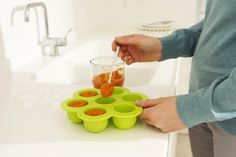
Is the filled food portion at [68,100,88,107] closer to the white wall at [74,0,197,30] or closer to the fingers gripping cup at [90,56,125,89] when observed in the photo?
the fingers gripping cup at [90,56,125,89]

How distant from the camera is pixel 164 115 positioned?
57cm

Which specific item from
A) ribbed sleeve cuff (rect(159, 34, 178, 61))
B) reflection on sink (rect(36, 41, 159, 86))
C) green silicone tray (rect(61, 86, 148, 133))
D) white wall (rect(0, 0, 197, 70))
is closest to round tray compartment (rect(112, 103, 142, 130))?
green silicone tray (rect(61, 86, 148, 133))

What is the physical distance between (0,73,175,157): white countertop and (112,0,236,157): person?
2.0 inches

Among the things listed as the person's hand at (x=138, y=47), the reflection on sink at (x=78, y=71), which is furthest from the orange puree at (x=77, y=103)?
the reflection on sink at (x=78, y=71)

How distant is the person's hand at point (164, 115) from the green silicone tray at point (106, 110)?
2 cm

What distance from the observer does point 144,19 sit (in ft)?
6.37

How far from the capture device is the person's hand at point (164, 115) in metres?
0.56

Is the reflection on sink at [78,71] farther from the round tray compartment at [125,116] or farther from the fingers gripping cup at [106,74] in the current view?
the round tray compartment at [125,116]

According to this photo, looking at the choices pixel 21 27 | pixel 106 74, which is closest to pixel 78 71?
pixel 21 27

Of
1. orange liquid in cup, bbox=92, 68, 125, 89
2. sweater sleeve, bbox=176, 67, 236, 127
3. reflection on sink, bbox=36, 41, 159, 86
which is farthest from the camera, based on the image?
reflection on sink, bbox=36, 41, 159, 86

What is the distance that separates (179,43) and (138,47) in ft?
0.42

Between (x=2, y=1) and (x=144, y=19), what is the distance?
1140mm

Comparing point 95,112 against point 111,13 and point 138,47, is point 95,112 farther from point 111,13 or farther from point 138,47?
point 111,13

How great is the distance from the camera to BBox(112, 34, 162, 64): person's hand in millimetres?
794
